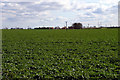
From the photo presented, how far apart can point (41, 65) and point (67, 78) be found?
2189mm

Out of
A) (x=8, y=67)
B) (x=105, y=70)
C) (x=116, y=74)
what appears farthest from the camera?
(x=8, y=67)

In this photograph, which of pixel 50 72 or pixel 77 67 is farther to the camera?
pixel 77 67

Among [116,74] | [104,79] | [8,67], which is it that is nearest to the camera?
[104,79]

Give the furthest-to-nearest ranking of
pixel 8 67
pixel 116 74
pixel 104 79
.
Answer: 1. pixel 8 67
2. pixel 116 74
3. pixel 104 79

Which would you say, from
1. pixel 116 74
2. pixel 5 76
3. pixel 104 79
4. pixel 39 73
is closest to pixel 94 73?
pixel 104 79

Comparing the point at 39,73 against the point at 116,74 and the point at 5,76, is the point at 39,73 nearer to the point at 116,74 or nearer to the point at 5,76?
the point at 5,76

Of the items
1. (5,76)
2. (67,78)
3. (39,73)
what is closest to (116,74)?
(67,78)

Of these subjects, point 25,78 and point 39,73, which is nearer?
point 25,78

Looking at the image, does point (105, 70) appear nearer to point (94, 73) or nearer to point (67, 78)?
point (94, 73)

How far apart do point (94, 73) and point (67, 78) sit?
1.38 metres

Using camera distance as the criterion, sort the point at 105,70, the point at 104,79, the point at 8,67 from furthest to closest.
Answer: the point at 8,67 < the point at 105,70 < the point at 104,79

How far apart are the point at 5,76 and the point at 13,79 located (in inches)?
22.5

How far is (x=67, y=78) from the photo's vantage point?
6.25 meters

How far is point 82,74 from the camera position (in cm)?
651
